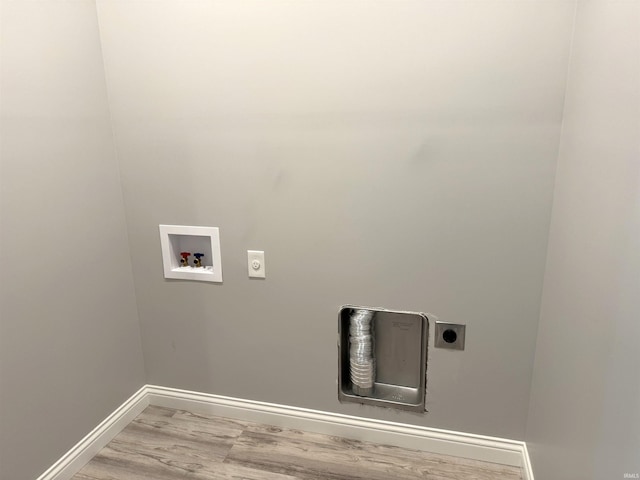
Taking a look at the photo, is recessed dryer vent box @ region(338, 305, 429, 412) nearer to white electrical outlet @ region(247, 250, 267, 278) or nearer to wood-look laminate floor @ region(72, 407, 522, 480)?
wood-look laminate floor @ region(72, 407, 522, 480)

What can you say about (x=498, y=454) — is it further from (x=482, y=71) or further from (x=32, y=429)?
(x=32, y=429)

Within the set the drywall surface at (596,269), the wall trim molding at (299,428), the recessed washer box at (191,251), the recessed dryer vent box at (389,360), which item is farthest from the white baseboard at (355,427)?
the recessed washer box at (191,251)

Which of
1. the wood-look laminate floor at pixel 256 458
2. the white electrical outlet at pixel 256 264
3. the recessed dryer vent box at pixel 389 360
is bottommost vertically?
the wood-look laminate floor at pixel 256 458

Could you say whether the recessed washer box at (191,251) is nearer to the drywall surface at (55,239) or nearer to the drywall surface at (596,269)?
the drywall surface at (55,239)

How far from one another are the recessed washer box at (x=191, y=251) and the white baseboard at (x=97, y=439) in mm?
666

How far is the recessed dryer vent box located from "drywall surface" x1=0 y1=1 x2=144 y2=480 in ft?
3.37

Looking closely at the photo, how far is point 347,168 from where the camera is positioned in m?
1.53

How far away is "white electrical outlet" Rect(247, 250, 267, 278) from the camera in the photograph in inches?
67.5

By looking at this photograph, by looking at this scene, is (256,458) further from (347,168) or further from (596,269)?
(596,269)

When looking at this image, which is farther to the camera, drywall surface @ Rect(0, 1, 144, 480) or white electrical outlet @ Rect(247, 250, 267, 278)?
white electrical outlet @ Rect(247, 250, 267, 278)

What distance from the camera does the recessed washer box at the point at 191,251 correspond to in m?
1.77

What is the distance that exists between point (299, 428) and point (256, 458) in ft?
0.80

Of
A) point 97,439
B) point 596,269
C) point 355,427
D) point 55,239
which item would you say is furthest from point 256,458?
point 596,269

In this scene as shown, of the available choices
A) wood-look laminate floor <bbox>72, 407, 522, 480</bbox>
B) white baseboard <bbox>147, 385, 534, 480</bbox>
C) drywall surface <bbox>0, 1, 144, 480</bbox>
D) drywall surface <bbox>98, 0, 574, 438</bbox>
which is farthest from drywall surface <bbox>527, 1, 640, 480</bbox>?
drywall surface <bbox>0, 1, 144, 480</bbox>
